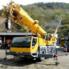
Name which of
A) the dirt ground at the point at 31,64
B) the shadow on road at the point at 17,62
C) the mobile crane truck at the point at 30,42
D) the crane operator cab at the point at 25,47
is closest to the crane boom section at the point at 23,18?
the mobile crane truck at the point at 30,42

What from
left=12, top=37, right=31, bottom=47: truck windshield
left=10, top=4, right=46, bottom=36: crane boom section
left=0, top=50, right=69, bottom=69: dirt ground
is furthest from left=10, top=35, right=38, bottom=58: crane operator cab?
left=0, top=50, right=69, bottom=69: dirt ground

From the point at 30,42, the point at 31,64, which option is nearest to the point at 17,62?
the point at 31,64

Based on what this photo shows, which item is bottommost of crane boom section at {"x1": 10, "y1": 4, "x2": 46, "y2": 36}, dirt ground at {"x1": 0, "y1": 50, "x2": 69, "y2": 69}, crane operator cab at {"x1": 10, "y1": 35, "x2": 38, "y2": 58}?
dirt ground at {"x1": 0, "y1": 50, "x2": 69, "y2": 69}

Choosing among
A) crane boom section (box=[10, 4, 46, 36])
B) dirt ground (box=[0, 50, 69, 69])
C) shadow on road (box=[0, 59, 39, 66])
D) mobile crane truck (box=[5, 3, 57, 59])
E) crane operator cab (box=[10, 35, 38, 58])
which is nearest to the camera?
crane boom section (box=[10, 4, 46, 36])

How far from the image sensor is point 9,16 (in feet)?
78.7

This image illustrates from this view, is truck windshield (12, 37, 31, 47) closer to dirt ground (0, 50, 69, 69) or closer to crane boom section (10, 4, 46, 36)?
crane boom section (10, 4, 46, 36)

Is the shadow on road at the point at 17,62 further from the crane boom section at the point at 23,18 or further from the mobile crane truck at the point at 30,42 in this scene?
the crane boom section at the point at 23,18

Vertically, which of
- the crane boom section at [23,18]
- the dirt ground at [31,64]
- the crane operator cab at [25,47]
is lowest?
the dirt ground at [31,64]

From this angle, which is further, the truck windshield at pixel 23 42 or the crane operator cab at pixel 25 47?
the truck windshield at pixel 23 42

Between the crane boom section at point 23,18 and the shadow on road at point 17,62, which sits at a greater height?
the crane boom section at point 23,18

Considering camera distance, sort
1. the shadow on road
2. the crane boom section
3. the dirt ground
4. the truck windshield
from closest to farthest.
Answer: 1. the crane boom section
2. the dirt ground
3. the truck windshield
4. the shadow on road

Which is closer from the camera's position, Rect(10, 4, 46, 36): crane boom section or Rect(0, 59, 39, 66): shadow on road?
A: Rect(10, 4, 46, 36): crane boom section

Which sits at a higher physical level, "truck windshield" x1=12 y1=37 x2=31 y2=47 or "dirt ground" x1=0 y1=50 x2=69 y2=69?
"truck windshield" x1=12 y1=37 x2=31 y2=47

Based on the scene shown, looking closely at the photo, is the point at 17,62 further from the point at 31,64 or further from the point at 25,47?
the point at 25,47
